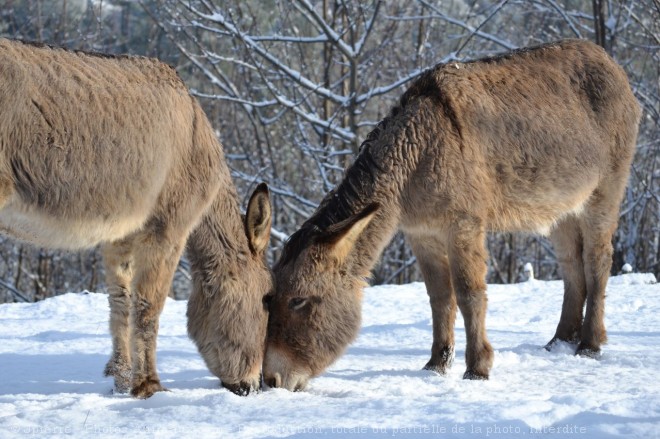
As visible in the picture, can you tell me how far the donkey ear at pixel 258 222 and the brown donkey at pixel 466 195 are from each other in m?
0.27

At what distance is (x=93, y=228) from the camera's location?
4684mm

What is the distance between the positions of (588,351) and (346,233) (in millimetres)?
2259

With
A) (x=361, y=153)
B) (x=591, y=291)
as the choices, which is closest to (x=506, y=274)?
(x=591, y=291)

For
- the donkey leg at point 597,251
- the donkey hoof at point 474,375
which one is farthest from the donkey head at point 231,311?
the donkey leg at point 597,251

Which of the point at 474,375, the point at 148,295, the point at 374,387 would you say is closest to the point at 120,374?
the point at 148,295

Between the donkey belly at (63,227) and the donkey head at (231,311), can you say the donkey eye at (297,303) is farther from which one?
the donkey belly at (63,227)

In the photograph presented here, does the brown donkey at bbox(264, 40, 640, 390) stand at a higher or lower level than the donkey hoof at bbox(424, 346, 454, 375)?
higher

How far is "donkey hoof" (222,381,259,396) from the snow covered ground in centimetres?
11

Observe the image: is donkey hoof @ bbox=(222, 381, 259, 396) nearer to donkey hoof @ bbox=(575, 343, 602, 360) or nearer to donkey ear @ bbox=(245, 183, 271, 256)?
donkey ear @ bbox=(245, 183, 271, 256)

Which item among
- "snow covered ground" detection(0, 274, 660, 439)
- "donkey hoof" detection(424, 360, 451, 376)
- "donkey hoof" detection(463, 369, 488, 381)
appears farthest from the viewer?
"donkey hoof" detection(424, 360, 451, 376)

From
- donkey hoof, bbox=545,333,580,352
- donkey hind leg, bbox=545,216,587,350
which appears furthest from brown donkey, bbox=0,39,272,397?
donkey hind leg, bbox=545,216,587,350

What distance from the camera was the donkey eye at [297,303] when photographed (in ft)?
18.4

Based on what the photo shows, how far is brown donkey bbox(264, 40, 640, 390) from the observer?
5.61 meters

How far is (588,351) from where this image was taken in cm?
638
